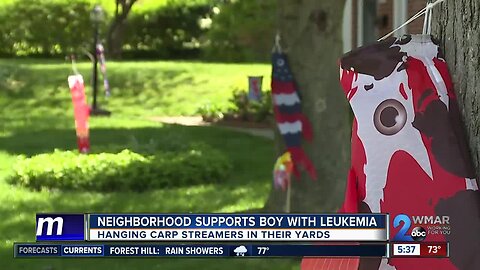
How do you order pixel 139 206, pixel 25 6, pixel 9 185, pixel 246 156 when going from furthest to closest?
1. pixel 25 6
2. pixel 246 156
3. pixel 9 185
4. pixel 139 206

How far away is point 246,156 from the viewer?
13.1 metres

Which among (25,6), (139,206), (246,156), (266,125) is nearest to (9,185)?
(139,206)

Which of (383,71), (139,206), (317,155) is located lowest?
(139,206)

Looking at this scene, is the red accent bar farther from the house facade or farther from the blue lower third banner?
the house facade

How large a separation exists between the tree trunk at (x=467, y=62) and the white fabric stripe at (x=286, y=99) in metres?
5.11

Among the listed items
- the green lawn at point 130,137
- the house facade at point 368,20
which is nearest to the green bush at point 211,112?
the green lawn at point 130,137

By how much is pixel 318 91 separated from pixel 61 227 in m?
5.21

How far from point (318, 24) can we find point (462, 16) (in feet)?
17.6

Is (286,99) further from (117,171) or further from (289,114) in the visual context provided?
(117,171)

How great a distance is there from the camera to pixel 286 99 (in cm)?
778

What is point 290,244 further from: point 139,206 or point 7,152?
point 7,152

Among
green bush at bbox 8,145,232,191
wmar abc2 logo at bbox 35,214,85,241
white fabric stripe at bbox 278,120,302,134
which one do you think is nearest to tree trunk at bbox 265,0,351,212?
white fabric stripe at bbox 278,120,302,134

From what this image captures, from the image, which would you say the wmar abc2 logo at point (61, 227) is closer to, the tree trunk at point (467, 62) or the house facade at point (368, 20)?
the tree trunk at point (467, 62)

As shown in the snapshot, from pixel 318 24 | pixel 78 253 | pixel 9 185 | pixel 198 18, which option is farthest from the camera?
pixel 198 18
